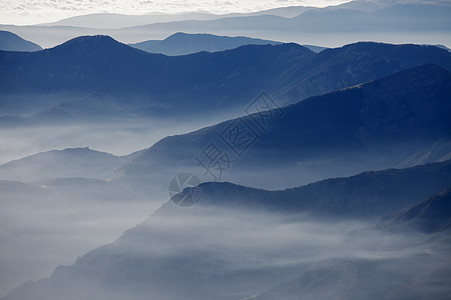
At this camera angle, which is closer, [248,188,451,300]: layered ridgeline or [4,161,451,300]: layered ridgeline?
[248,188,451,300]: layered ridgeline

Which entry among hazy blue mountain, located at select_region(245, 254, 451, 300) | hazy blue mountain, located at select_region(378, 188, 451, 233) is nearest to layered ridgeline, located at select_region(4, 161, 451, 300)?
hazy blue mountain, located at select_region(245, 254, 451, 300)

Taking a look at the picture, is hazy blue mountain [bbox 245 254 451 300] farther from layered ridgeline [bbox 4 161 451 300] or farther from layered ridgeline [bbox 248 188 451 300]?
layered ridgeline [bbox 4 161 451 300]

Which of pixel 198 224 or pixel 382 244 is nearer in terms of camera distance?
pixel 382 244

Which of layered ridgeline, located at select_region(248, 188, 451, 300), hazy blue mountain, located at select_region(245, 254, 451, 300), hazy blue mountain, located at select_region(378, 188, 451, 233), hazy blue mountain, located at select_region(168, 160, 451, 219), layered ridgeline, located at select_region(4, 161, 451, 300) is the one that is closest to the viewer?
hazy blue mountain, located at select_region(245, 254, 451, 300)

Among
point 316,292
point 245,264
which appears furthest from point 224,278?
point 316,292

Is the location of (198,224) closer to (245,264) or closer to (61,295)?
(245,264)

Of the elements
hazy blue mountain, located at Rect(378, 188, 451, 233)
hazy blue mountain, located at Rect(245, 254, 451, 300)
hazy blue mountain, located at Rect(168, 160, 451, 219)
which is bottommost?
hazy blue mountain, located at Rect(245, 254, 451, 300)
